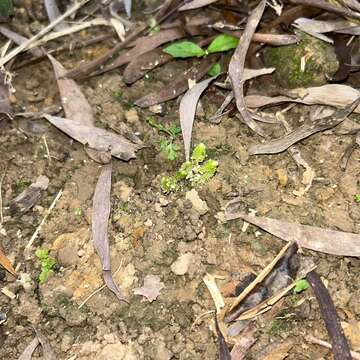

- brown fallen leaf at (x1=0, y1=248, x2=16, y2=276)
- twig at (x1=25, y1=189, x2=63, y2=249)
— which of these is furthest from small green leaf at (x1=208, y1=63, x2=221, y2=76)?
brown fallen leaf at (x1=0, y1=248, x2=16, y2=276)

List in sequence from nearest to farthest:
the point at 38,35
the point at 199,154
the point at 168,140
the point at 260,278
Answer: the point at 260,278 → the point at 199,154 → the point at 168,140 → the point at 38,35

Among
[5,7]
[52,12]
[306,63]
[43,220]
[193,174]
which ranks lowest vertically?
[43,220]

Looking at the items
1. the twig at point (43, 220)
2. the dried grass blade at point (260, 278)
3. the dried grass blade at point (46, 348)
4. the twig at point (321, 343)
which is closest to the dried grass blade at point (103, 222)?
the twig at point (43, 220)

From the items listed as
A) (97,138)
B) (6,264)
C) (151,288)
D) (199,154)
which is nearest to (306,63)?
(199,154)

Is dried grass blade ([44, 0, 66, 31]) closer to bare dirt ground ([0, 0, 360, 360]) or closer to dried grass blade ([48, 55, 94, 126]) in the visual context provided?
dried grass blade ([48, 55, 94, 126])

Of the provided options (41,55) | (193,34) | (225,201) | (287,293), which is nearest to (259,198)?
(225,201)

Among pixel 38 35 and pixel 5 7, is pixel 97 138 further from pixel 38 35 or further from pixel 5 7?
pixel 5 7
